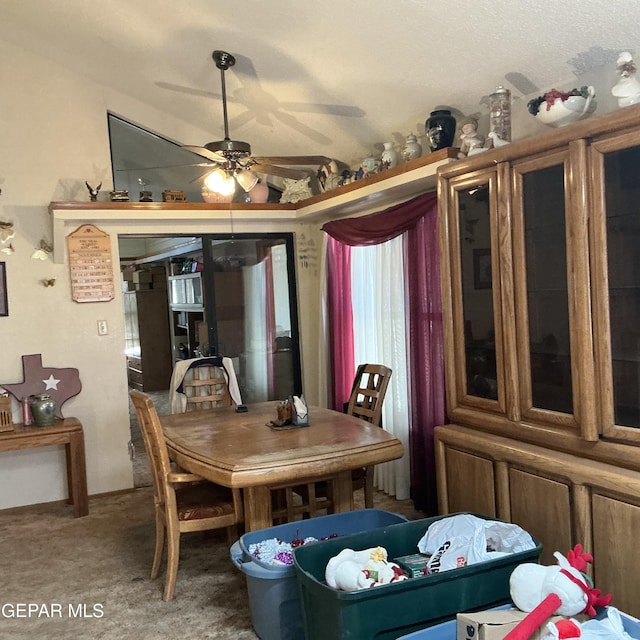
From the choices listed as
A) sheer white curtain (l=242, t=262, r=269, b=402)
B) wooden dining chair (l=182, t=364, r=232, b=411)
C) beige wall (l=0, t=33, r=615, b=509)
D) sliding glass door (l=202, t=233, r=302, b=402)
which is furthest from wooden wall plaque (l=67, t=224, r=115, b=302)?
sheer white curtain (l=242, t=262, r=269, b=402)

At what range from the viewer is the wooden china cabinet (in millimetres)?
2139

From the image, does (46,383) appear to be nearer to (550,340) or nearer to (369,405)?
(369,405)

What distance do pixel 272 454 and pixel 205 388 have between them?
1624 millimetres

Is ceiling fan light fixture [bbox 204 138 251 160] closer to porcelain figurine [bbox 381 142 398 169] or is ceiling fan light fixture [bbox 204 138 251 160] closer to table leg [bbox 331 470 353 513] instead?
porcelain figurine [bbox 381 142 398 169]

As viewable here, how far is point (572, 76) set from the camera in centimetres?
277

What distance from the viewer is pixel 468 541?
235 cm

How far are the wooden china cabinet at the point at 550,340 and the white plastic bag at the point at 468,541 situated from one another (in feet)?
0.53

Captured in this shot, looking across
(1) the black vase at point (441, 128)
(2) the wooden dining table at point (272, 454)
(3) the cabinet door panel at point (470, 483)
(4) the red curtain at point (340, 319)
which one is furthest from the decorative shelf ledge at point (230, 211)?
(3) the cabinet door panel at point (470, 483)

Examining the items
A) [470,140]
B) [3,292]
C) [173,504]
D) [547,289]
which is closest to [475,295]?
[547,289]

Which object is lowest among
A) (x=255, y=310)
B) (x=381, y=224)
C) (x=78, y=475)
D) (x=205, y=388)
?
(x=78, y=475)

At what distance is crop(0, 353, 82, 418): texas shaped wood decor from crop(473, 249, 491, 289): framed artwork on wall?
3.06m

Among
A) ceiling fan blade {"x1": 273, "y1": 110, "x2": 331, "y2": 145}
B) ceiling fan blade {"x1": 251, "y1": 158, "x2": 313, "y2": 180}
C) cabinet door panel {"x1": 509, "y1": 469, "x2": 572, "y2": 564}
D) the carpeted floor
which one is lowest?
the carpeted floor

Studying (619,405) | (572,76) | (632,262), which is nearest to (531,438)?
(619,405)

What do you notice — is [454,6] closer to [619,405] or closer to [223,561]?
[619,405]
